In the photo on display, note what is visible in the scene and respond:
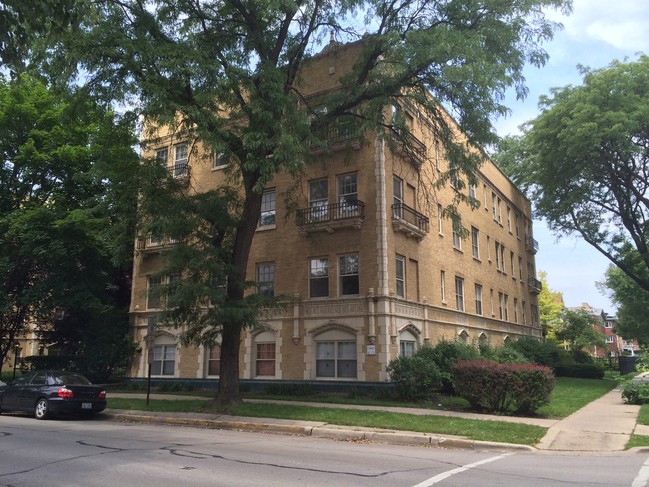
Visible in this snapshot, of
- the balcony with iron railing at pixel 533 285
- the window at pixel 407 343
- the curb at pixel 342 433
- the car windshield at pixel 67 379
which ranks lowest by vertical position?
the curb at pixel 342 433

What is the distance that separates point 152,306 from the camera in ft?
90.2

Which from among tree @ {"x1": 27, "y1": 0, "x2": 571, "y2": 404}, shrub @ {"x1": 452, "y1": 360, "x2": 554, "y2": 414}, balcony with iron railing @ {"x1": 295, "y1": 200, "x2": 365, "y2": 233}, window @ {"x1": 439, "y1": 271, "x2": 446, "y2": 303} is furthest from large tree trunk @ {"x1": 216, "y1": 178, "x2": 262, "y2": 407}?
window @ {"x1": 439, "y1": 271, "x2": 446, "y2": 303}

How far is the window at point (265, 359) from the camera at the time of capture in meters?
23.1

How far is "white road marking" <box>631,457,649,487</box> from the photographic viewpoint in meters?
7.54

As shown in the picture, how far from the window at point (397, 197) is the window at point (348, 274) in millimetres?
2522

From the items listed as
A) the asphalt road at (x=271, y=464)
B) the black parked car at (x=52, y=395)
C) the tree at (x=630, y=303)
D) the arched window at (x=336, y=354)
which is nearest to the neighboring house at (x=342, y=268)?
the arched window at (x=336, y=354)

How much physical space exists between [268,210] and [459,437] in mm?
15220

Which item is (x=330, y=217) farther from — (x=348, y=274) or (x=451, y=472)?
(x=451, y=472)

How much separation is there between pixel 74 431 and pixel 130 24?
1185 cm

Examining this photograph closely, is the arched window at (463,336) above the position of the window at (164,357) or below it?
above

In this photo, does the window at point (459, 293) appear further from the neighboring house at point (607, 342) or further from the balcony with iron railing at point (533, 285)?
the neighboring house at point (607, 342)

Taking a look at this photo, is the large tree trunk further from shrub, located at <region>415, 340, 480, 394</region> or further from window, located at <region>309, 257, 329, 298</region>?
shrub, located at <region>415, 340, 480, 394</region>

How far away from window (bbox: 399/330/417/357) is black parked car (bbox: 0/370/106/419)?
1109 centimetres

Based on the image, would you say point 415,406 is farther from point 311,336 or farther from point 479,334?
point 479,334
